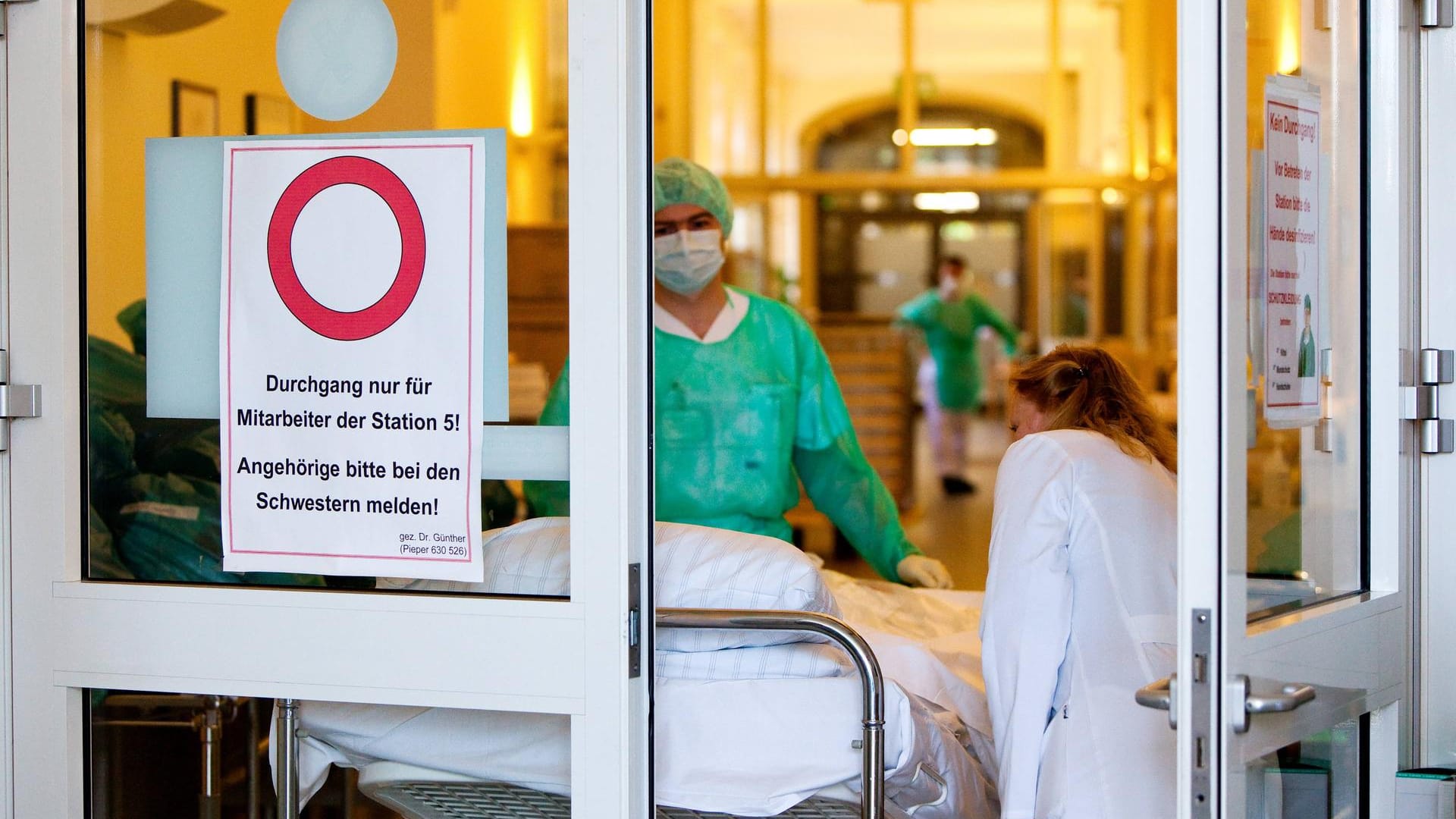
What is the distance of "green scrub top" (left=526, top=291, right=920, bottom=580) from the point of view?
9.93 feet

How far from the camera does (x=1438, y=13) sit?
2000 millimetres

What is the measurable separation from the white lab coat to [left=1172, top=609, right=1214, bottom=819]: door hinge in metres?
0.46

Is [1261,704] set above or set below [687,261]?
below

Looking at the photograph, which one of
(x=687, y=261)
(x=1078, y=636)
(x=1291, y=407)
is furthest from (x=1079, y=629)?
(x=687, y=261)

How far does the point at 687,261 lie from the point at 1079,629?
4.48ft

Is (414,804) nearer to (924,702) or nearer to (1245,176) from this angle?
(924,702)

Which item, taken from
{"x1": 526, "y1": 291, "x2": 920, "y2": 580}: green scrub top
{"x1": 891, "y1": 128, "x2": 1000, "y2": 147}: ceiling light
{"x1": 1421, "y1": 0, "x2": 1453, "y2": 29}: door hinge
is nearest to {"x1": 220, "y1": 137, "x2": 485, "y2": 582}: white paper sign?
{"x1": 526, "y1": 291, "x2": 920, "y2": 580}: green scrub top

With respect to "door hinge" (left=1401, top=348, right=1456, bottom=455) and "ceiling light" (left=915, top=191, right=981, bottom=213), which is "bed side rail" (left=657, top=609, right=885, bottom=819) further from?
"ceiling light" (left=915, top=191, right=981, bottom=213)

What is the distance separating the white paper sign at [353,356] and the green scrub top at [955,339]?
7.32 m

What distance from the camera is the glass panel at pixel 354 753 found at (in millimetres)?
1991

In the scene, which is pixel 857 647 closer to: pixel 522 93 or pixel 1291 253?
pixel 1291 253

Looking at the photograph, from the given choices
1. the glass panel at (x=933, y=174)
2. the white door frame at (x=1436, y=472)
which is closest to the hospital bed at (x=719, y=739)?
the white door frame at (x=1436, y=472)

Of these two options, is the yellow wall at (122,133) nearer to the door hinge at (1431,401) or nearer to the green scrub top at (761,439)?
the green scrub top at (761,439)

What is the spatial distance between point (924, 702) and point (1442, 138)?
1.19 m
